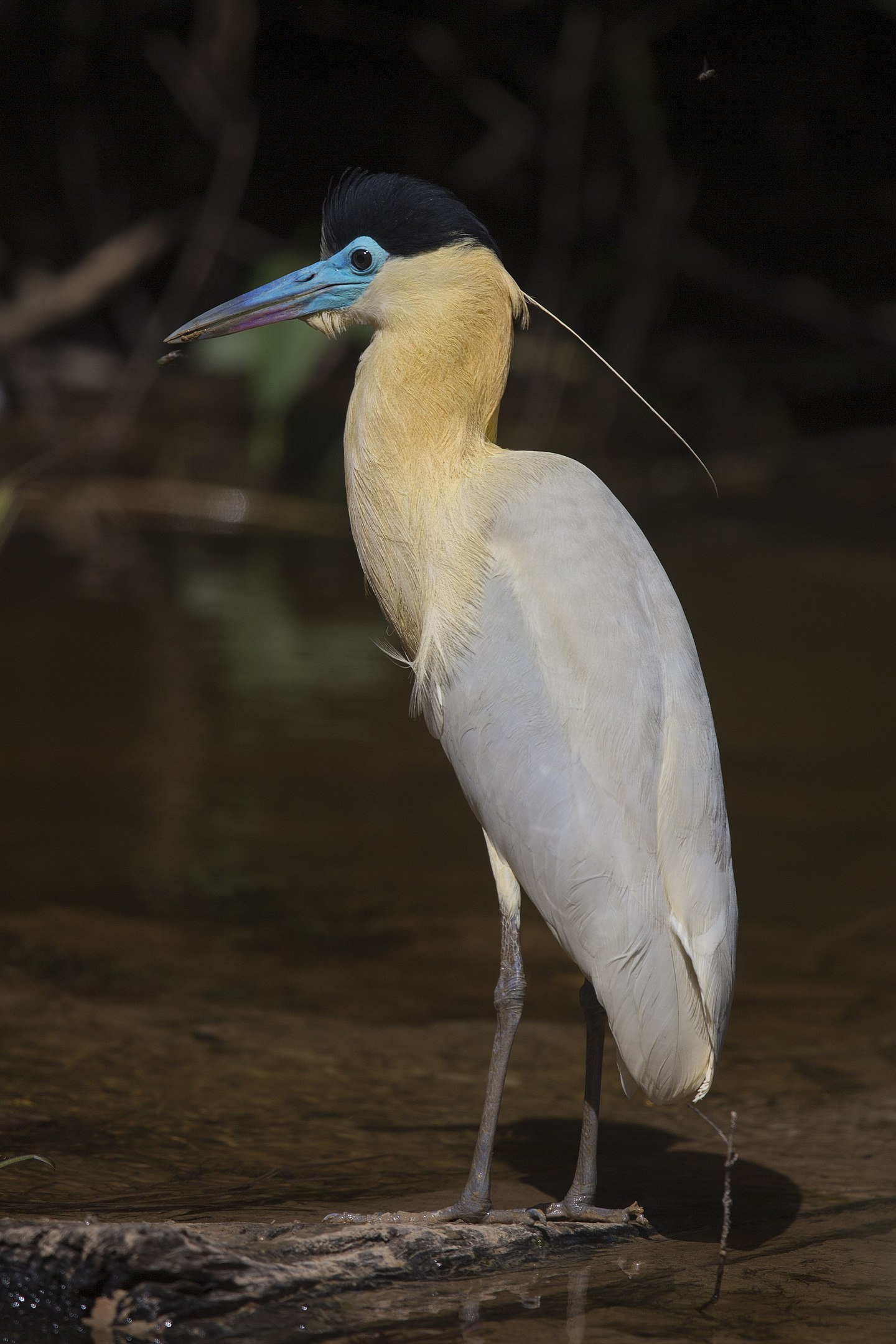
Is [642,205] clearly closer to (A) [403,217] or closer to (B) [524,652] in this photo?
(A) [403,217]

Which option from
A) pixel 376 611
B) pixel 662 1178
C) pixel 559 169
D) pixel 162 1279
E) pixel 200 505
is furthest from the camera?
pixel 559 169

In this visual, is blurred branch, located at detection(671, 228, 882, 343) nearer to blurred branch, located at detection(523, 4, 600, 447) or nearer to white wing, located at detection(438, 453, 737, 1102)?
blurred branch, located at detection(523, 4, 600, 447)

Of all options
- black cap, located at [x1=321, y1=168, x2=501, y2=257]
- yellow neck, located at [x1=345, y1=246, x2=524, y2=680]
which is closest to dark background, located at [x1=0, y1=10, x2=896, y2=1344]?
yellow neck, located at [x1=345, y1=246, x2=524, y2=680]

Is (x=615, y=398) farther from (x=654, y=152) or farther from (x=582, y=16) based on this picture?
(x=582, y=16)

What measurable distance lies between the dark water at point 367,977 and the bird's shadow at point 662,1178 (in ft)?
0.04

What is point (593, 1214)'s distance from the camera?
10.6 ft

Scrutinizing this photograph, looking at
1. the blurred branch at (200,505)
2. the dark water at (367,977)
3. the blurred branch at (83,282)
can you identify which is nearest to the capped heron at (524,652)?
the dark water at (367,977)

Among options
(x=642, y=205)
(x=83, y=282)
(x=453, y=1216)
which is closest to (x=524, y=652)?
(x=453, y=1216)

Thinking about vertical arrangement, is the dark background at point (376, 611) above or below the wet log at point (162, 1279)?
above

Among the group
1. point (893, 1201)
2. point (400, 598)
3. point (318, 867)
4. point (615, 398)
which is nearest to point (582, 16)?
point (615, 398)

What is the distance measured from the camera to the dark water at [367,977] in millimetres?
3135

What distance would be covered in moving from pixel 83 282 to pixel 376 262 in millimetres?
9597

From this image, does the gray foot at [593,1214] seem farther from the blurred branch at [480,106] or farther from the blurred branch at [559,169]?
the blurred branch at [480,106]

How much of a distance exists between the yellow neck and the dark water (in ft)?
3.95
